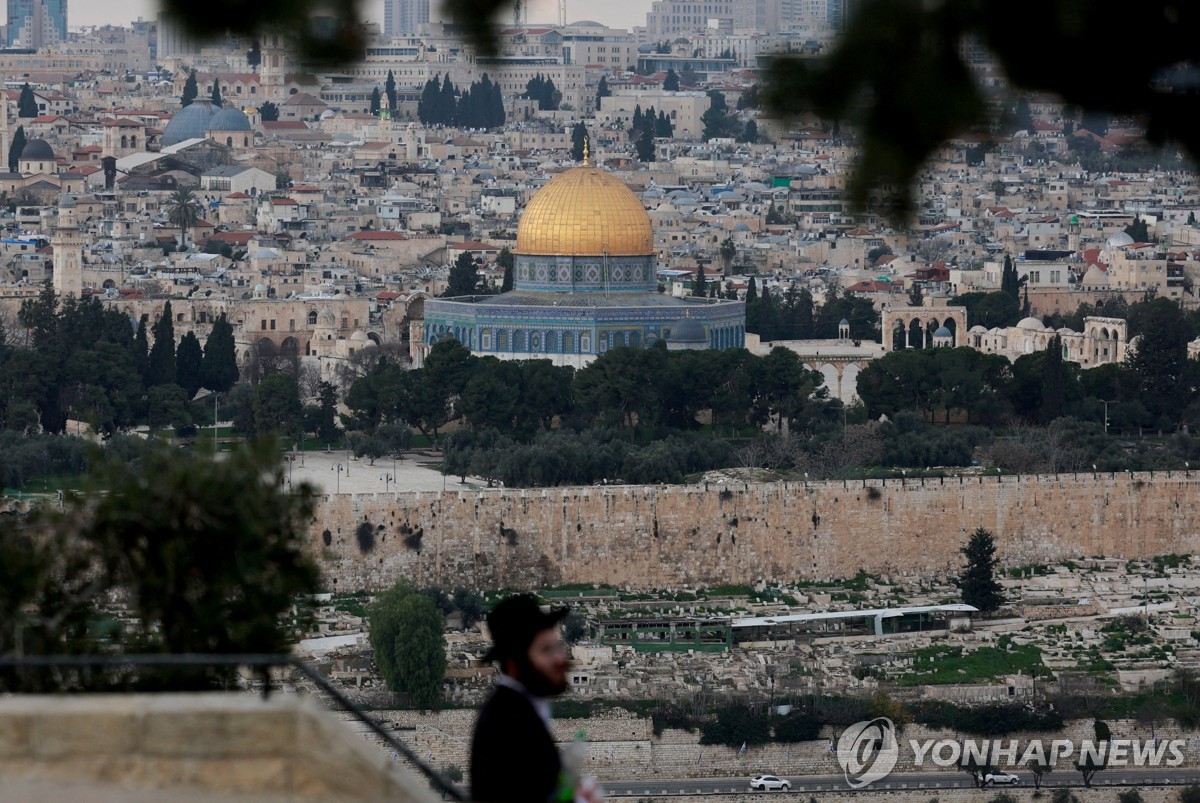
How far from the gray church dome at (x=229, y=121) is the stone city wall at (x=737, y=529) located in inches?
2946

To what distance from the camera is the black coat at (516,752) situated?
9.07 meters

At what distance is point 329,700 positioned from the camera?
2675 cm

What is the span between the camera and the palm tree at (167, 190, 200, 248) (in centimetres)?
8425

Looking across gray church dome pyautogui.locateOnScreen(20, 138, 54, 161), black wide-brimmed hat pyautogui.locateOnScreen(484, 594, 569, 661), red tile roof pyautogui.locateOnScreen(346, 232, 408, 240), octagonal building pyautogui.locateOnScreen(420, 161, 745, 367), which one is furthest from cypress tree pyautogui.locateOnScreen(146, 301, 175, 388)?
gray church dome pyautogui.locateOnScreen(20, 138, 54, 161)

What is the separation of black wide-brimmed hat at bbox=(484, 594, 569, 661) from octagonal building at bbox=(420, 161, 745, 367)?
39.6 meters

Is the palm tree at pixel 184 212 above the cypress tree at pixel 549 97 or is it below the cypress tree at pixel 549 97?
below

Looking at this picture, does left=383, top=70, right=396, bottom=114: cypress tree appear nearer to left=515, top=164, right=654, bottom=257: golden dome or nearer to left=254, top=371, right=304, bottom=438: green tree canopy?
left=515, top=164, right=654, bottom=257: golden dome

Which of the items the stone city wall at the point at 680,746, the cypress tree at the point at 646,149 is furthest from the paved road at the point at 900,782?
the cypress tree at the point at 646,149

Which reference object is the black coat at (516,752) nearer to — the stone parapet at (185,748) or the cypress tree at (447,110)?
the stone parapet at (185,748)

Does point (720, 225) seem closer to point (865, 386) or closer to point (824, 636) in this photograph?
point (865, 386)

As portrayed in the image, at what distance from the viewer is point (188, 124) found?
360 feet

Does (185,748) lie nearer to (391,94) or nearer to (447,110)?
(447,110)

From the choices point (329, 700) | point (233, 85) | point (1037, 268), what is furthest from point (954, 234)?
point (329, 700)

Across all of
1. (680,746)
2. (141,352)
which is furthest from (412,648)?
(141,352)
